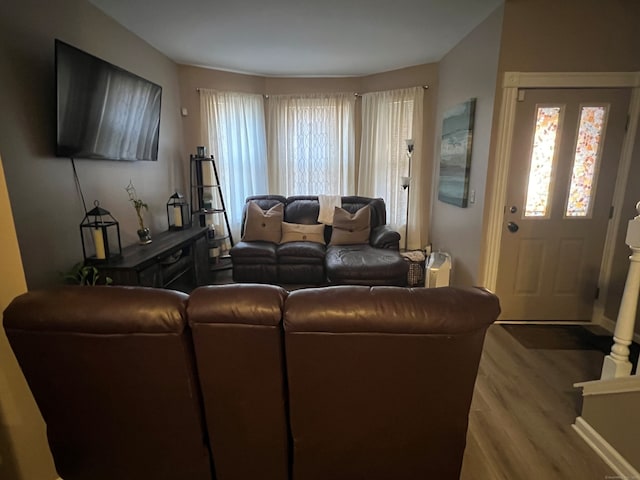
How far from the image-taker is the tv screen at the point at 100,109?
2012 mm

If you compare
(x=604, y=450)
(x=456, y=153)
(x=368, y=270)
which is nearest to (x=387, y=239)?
(x=368, y=270)

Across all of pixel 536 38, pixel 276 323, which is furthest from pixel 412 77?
pixel 276 323

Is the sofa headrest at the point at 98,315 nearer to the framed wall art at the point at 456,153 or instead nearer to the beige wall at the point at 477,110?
the beige wall at the point at 477,110

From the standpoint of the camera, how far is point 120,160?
271 centimetres

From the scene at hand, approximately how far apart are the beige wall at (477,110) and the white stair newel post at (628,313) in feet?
3.62

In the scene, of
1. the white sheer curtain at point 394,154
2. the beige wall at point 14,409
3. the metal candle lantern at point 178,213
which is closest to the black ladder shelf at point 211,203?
the metal candle lantern at point 178,213

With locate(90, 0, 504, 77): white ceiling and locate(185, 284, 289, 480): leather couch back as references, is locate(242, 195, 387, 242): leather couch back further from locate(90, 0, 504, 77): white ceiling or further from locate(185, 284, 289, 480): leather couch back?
locate(185, 284, 289, 480): leather couch back

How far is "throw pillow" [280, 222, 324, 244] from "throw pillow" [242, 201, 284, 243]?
3.1 inches

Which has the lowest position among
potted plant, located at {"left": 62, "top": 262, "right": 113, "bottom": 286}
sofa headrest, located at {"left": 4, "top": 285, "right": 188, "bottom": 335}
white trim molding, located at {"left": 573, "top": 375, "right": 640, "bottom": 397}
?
white trim molding, located at {"left": 573, "top": 375, "right": 640, "bottom": 397}

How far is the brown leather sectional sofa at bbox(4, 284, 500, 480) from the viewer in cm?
101

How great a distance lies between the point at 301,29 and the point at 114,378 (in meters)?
3.13

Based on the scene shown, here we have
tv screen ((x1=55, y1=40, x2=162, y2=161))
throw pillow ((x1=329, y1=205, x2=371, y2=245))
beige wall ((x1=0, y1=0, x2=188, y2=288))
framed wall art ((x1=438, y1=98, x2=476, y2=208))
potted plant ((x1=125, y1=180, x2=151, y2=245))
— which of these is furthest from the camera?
throw pillow ((x1=329, y1=205, x2=371, y2=245))

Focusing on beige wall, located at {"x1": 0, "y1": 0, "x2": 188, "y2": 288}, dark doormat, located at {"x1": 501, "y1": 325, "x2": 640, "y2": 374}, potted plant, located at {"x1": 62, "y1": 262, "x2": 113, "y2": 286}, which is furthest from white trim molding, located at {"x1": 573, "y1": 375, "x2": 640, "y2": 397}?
beige wall, located at {"x1": 0, "y1": 0, "x2": 188, "y2": 288}

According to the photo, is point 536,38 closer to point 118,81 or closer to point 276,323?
point 276,323
